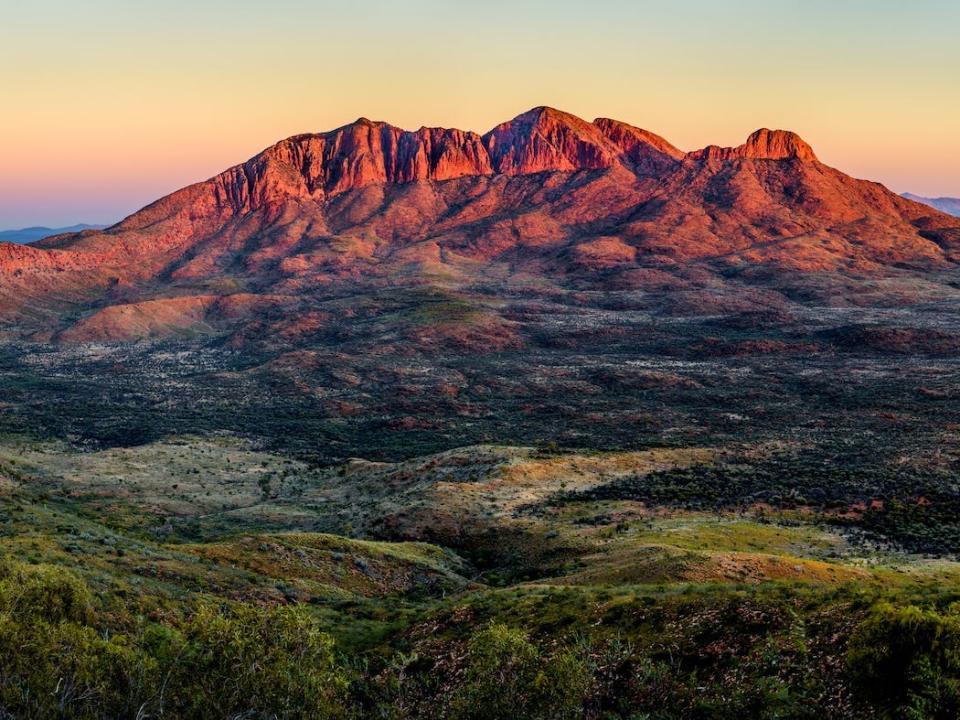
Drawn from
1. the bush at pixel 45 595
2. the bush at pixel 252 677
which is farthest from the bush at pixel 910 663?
the bush at pixel 45 595

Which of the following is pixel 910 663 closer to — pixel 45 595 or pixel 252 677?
pixel 252 677

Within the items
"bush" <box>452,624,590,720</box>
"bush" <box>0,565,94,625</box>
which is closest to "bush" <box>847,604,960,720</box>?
"bush" <box>452,624,590,720</box>

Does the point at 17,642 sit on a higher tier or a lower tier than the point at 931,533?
higher

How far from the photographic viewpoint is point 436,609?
3741cm

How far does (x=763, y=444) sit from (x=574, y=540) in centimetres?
4683

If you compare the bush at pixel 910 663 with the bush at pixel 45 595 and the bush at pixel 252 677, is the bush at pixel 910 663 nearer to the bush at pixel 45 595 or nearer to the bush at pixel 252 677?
the bush at pixel 252 677

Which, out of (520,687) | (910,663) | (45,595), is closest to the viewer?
(910,663)

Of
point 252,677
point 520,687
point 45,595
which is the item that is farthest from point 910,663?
point 45,595

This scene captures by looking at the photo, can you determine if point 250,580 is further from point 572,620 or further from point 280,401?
point 280,401

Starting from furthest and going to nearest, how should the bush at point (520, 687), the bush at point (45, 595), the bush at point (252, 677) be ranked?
the bush at point (45, 595)
the bush at point (520, 687)
the bush at point (252, 677)

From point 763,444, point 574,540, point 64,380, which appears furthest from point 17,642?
point 64,380

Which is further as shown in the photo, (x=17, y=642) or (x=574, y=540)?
(x=574, y=540)

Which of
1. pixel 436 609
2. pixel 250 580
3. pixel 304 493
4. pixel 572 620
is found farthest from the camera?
pixel 304 493

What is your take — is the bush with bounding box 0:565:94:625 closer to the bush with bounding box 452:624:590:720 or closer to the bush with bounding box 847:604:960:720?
the bush with bounding box 452:624:590:720
